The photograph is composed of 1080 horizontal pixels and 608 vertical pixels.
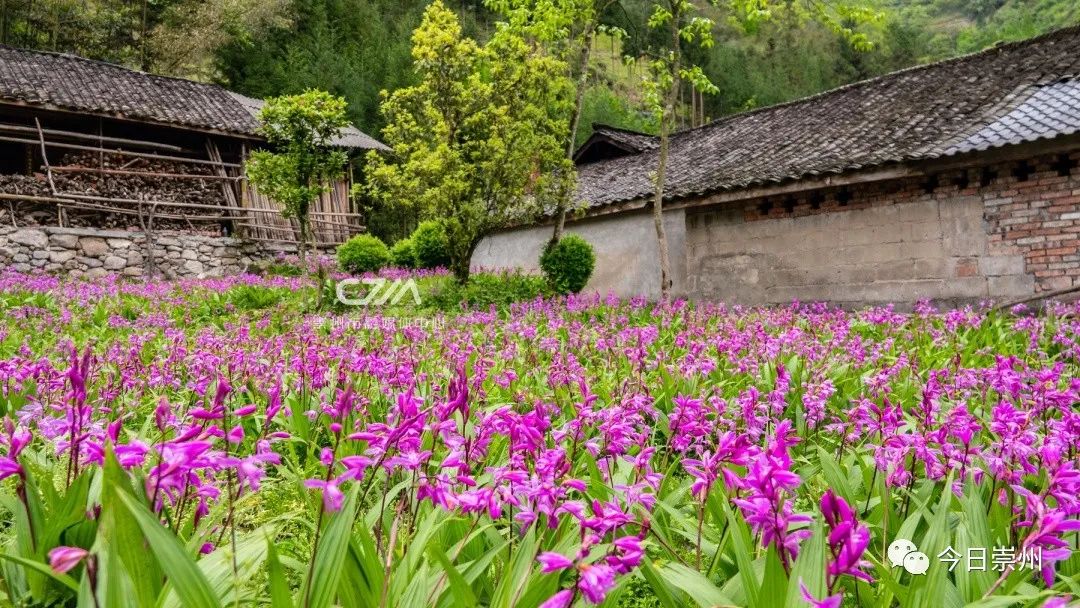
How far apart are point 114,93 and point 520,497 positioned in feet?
76.1

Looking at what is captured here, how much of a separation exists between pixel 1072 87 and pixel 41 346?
14944mm

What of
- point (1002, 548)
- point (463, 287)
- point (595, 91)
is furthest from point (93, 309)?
point (595, 91)

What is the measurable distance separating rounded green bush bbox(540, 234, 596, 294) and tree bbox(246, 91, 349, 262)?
5.50 m

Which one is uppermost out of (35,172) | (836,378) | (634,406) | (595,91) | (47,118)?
(595,91)

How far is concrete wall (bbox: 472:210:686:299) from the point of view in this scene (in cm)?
1605

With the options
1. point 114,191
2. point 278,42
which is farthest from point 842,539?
point 278,42

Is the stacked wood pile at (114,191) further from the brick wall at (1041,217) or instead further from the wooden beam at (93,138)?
the brick wall at (1041,217)

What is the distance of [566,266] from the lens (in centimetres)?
1594

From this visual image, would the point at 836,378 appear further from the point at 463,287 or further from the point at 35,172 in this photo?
the point at 35,172

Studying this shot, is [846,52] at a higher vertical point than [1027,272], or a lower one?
higher

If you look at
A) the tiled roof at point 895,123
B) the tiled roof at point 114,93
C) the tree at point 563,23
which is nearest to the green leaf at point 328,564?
the tiled roof at point 895,123

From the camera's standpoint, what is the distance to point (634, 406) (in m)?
2.71

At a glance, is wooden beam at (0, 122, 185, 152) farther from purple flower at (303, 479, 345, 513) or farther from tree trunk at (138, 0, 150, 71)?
purple flower at (303, 479, 345, 513)

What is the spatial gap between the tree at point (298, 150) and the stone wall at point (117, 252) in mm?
9530
